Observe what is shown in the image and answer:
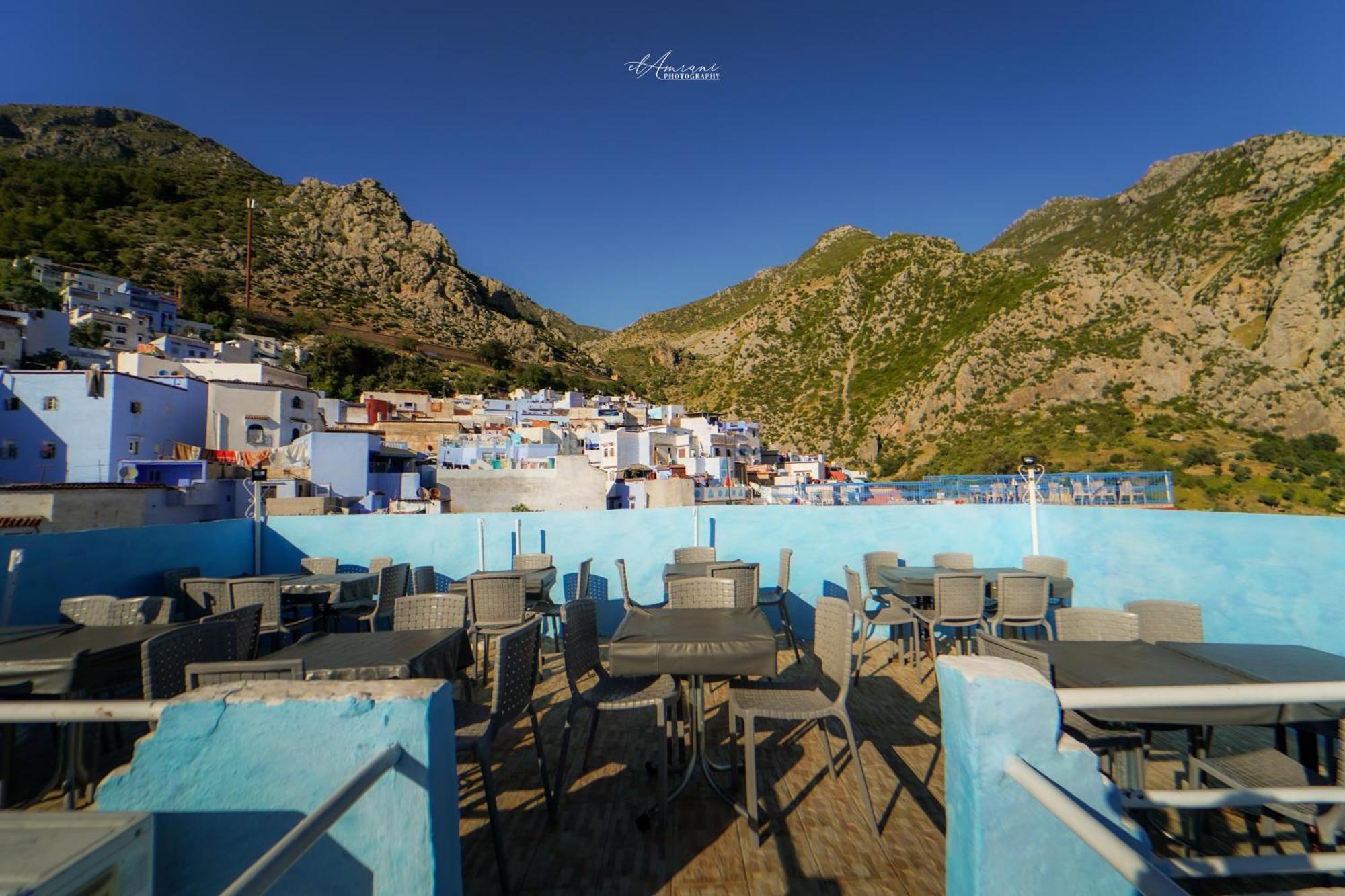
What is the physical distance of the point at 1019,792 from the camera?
67.6 inches

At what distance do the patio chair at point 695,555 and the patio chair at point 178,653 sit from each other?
185 inches

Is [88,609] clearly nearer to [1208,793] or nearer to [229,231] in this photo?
[1208,793]

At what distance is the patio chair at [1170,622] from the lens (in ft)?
13.6

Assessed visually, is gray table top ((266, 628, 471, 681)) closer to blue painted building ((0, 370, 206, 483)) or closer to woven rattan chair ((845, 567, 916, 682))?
woven rattan chair ((845, 567, 916, 682))

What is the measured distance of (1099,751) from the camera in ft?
10.6

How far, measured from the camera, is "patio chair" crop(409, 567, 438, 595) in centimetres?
707

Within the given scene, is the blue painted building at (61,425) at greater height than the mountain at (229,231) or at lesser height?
lesser

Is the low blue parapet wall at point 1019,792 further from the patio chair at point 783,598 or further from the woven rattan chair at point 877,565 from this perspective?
the woven rattan chair at point 877,565

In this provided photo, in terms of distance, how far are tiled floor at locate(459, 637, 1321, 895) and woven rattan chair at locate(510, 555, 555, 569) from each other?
3.11 meters

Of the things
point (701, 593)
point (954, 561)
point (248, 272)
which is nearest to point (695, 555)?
point (701, 593)

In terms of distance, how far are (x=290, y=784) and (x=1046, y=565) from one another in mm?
7283

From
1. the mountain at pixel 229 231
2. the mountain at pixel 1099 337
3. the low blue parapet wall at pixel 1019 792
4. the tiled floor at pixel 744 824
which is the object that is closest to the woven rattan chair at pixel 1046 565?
the tiled floor at pixel 744 824

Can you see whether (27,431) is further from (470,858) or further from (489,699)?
(470,858)

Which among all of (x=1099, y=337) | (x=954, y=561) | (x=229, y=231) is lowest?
(x=954, y=561)
